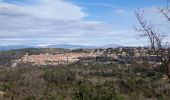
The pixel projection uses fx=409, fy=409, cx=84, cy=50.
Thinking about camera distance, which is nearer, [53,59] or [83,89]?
[83,89]

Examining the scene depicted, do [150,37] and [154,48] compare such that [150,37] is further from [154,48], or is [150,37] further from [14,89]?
[14,89]

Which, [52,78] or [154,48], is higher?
[154,48]

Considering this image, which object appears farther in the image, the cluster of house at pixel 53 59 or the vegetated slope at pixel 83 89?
the cluster of house at pixel 53 59

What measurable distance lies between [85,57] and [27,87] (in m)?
73.2

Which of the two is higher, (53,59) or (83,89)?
(83,89)

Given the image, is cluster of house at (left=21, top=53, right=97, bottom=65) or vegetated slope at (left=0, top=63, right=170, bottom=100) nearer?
vegetated slope at (left=0, top=63, right=170, bottom=100)

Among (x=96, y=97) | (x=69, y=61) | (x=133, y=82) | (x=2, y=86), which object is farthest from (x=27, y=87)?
(x=69, y=61)

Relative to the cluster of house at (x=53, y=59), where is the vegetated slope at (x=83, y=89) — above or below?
above

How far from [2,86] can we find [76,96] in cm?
1788

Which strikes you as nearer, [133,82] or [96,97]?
[96,97]

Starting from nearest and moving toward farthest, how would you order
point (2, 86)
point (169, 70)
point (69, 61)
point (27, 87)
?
point (169, 70) < point (27, 87) < point (2, 86) < point (69, 61)

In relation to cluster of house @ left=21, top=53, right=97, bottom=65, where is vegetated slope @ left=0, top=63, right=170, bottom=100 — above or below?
above

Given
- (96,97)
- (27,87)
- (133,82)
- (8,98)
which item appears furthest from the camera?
(133,82)

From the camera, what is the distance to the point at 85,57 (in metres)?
104
